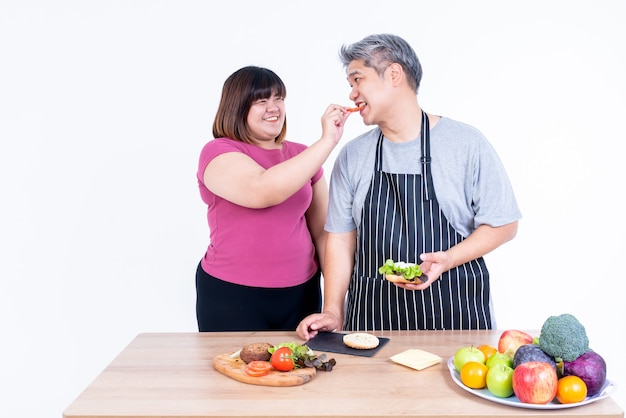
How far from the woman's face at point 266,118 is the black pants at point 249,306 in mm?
733

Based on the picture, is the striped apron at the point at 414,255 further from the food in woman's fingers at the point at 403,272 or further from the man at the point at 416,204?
the food in woman's fingers at the point at 403,272

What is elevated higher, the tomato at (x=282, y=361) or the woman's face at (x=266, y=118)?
the woman's face at (x=266, y=118)

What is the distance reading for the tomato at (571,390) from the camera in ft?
6.82

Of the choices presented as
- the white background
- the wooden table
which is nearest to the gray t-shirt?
the wooden table

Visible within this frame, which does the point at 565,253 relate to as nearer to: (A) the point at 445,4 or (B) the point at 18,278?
(A) the point at 445,4

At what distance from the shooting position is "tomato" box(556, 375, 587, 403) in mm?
2080

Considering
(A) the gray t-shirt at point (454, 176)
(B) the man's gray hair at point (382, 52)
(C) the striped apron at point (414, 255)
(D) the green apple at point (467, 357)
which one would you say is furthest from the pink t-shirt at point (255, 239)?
(D) the green apple at point (467, 357)

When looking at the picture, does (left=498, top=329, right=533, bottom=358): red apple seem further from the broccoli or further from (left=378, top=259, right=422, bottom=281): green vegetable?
(left=378, top=259, right=422, bottom=281): green vegetable

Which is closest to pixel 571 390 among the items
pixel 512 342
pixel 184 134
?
pixel 512 342

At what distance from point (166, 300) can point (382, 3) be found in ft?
8.55

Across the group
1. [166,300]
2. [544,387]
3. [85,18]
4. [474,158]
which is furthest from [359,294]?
[85,18]

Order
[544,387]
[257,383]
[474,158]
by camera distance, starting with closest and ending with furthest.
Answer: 1. [544,387]
2. [257,383]
3. [474,158]

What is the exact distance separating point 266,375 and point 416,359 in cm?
52

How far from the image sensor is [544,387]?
2068mm
